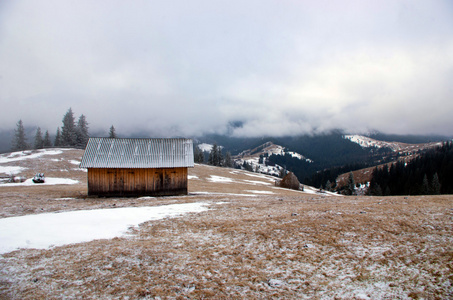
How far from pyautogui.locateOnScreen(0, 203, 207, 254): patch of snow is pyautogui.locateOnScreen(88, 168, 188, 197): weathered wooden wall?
1481 cm

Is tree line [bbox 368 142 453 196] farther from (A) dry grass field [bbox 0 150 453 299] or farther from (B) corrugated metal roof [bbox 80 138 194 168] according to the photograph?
(A) dry grass field [bbox 0 150 453 299]

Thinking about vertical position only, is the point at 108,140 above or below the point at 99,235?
above

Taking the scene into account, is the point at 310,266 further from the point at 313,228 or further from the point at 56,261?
the point at 56,261

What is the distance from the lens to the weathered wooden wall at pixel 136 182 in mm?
27859

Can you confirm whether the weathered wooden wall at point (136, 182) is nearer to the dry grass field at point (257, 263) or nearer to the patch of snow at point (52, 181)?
the patch of snow at point (52, 181)

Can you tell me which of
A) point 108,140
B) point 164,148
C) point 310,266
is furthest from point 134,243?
point 108,140

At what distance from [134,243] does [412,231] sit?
10549mm

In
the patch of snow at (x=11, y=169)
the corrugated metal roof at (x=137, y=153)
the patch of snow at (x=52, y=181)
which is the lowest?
the patch of snow at (x=52, y=181)

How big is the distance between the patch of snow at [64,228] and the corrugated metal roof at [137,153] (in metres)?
14.8

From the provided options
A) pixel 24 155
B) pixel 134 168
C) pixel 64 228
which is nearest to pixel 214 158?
pixel 24 155

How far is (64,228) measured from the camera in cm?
1061

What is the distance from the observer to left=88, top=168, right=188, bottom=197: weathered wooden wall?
91.4 feet

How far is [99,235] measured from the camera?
32.7 ft

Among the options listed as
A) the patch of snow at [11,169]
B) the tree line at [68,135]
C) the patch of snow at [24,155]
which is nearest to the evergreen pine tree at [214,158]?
the tree line at [68,135]
